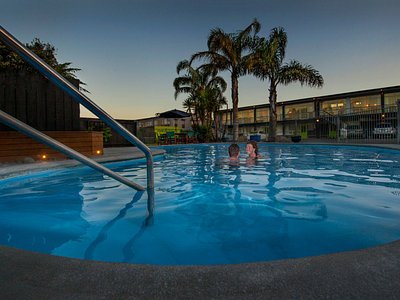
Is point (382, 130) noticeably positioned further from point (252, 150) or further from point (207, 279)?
point (207, 279)

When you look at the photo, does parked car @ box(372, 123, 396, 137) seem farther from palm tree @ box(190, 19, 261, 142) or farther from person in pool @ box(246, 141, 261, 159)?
person in pool @ box(246, 141, 261, 159)

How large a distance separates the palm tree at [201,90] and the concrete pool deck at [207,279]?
21589 mm

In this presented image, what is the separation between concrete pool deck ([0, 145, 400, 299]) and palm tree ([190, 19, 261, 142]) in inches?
751

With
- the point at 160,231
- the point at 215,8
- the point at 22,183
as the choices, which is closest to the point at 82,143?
the point at 22,183

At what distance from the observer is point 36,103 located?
814 cm

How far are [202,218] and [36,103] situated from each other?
7.51 meters

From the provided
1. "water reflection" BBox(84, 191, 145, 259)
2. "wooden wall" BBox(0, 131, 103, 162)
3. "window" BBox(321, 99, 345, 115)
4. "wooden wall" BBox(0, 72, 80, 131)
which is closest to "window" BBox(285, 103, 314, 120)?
"window" BBox(321, 99, 345, 115)

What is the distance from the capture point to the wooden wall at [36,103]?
766 centimetres

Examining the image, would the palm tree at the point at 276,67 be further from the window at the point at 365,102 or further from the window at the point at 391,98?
the window at the point at 391,98

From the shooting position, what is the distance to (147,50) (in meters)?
18.0

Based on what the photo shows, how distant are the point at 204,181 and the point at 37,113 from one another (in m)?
6.07

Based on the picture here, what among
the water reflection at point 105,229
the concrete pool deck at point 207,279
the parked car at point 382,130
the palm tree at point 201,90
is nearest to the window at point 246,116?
the palm tree at point 201,90

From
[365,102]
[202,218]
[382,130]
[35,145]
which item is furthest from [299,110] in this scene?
[202,218]

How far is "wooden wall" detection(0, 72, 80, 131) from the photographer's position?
766cm
